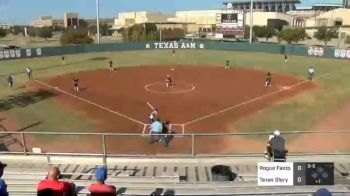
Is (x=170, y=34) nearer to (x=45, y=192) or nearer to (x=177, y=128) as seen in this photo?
(x=177, y=128)

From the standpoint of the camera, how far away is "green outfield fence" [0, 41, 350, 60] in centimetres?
6650

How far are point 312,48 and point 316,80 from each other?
2585cm

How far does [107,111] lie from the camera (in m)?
31.0

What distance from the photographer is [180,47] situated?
81.2 m

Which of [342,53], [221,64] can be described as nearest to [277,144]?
[221,64]

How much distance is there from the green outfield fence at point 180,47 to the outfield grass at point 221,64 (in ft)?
5.96

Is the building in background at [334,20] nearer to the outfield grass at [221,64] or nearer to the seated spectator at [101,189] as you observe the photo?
the outfield grass at [221,64]

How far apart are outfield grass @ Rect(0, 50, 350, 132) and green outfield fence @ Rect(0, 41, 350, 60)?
182 cm

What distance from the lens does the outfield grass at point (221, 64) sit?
27359 millimetres

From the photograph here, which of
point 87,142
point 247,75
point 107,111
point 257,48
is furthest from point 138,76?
point 257,48

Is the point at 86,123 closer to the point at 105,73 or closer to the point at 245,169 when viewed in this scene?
the point at 245,169

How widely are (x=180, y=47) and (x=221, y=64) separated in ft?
74.1
